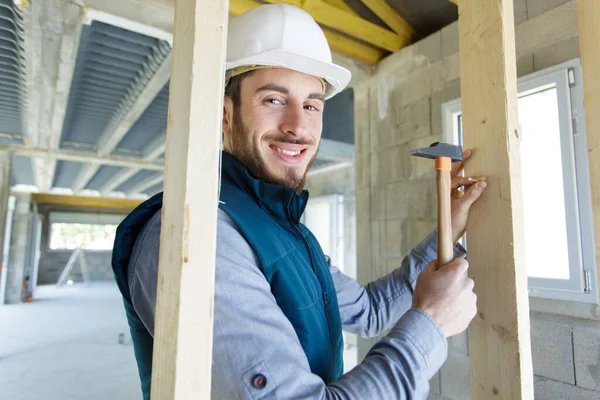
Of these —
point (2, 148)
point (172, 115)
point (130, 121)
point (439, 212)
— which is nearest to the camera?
point (172, 115)

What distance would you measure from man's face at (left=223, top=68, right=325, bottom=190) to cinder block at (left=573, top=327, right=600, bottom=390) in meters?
1.44

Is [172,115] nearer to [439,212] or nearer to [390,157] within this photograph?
[439,212]

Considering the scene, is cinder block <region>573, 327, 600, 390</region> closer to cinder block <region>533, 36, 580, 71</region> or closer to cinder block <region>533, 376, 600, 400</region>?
cinder block <region>533, 376, 600, 400</region>

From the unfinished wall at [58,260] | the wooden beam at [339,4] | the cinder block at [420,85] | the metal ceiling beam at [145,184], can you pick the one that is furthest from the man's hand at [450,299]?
the unfinished wall at [58,260]

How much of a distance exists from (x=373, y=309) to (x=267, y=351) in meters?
0.64

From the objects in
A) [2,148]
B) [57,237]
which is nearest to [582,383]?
[2,148]

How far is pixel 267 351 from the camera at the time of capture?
24.0 inches

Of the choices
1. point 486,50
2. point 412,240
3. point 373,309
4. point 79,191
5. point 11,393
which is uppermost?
point 79,191

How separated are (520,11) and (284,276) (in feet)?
6.43

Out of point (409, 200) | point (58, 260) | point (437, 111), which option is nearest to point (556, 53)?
point (437, 111)

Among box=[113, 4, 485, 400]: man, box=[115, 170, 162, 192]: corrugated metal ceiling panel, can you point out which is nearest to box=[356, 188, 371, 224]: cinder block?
box=[113, 4, 485, 400]: man

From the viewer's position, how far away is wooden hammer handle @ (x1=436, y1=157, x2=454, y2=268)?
791 millimetres

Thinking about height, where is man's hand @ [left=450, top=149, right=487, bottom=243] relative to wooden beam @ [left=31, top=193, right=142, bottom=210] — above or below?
below

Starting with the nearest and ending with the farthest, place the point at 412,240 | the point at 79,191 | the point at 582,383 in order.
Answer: the point at 582,383
the point at 412,240
the point at 79,191
